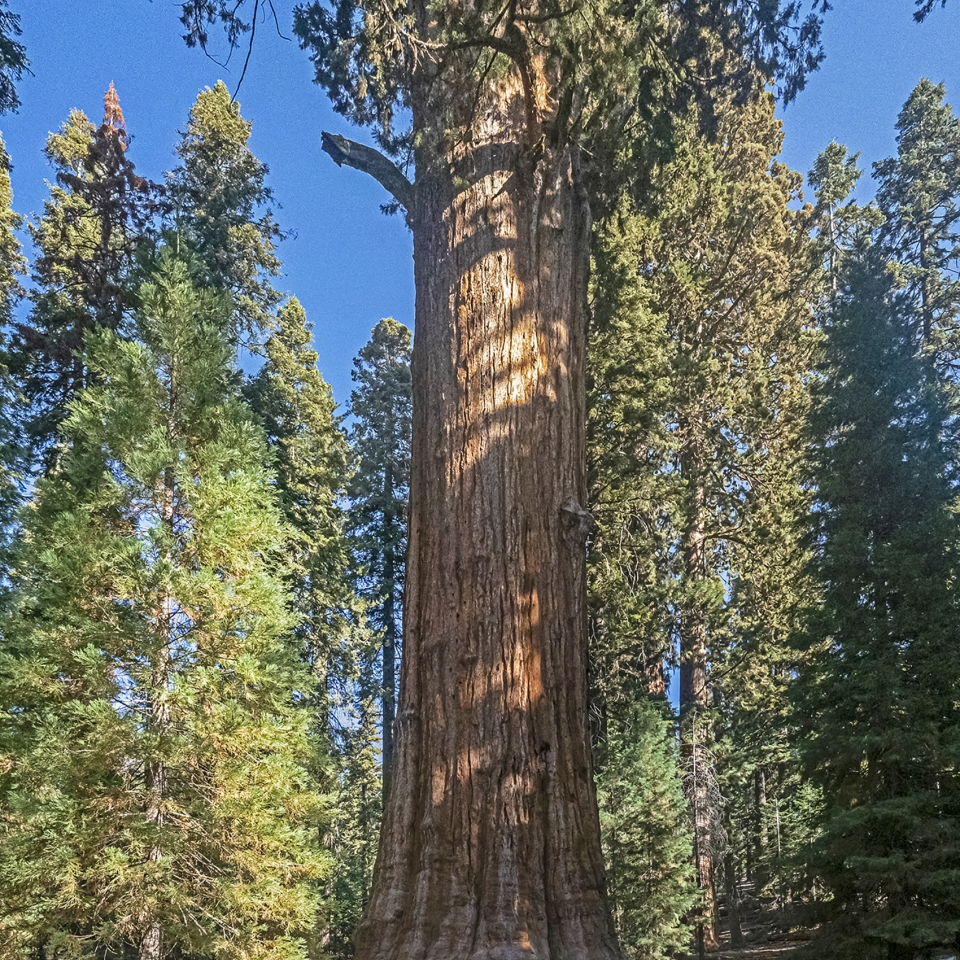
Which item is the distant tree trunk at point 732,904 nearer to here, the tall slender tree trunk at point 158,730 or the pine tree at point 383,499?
the pine tree at point 383,499

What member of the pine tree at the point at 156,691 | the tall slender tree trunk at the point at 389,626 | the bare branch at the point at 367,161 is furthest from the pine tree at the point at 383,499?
the bare branch at the point at 367,161

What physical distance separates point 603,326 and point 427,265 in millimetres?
6732

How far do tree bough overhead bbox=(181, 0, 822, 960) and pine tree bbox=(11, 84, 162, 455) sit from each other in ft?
30.3

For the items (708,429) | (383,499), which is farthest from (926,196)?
(383,499)

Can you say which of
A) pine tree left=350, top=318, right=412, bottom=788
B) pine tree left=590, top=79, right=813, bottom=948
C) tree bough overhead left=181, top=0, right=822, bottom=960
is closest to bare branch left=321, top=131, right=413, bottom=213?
tree bough overhead left=181, top=0, right=822, bottom=960

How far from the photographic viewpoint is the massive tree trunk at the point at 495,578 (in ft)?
9.96

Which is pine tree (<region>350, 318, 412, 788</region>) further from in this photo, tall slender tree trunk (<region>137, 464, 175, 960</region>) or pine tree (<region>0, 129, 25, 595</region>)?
tall slender tree trunk (<region>137, 464, 175, 960</region>)

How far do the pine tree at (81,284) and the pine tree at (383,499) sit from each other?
25.0 ft

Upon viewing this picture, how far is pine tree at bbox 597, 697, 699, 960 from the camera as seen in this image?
960 centimetres

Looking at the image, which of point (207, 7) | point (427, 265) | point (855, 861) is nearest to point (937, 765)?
point (855, 861)

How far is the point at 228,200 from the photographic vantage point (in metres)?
14.1

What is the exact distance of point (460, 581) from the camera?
137 inches

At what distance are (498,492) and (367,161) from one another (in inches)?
111

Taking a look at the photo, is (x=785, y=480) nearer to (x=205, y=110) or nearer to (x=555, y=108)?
(x=555, y=108)
